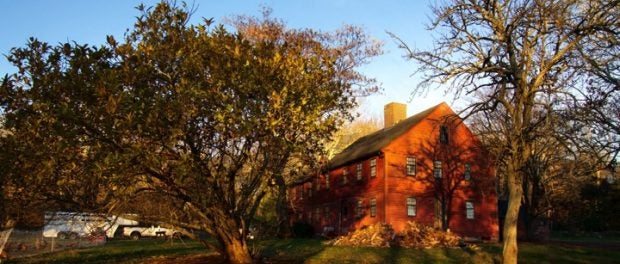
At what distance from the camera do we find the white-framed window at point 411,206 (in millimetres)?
35719

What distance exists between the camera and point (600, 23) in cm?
1514

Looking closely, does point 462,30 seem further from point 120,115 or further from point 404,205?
point 404,205

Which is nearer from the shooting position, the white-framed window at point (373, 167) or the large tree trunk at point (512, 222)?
the large tree trunk at point (512, 222)

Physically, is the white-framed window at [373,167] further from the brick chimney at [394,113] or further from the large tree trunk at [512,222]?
the large tree trunk at [512,222]

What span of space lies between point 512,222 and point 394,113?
3026 centimetres

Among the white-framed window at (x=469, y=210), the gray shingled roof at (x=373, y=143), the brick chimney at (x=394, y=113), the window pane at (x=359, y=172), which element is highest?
the brick chimney at (x=394, y=113)

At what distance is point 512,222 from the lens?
1630 cm

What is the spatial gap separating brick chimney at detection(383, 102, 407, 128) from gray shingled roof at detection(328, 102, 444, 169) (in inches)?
125

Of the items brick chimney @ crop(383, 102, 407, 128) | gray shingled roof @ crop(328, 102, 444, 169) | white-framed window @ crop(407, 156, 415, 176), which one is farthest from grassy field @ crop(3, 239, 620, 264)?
brick chimney @ crop(383, 102, 407, 128)

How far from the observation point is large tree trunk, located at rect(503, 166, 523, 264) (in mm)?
15805

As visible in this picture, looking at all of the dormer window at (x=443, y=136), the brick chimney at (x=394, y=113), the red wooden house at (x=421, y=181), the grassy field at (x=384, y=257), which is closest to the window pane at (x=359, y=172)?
the red wooden house at (x=421, y=181)

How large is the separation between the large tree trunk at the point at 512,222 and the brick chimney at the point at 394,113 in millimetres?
29173

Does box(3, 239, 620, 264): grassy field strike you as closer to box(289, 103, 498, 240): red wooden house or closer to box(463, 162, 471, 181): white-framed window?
box(289, 103, 498, 240): red wooden house

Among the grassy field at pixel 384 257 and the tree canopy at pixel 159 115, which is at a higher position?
the tree canopy at pixel 159 115
